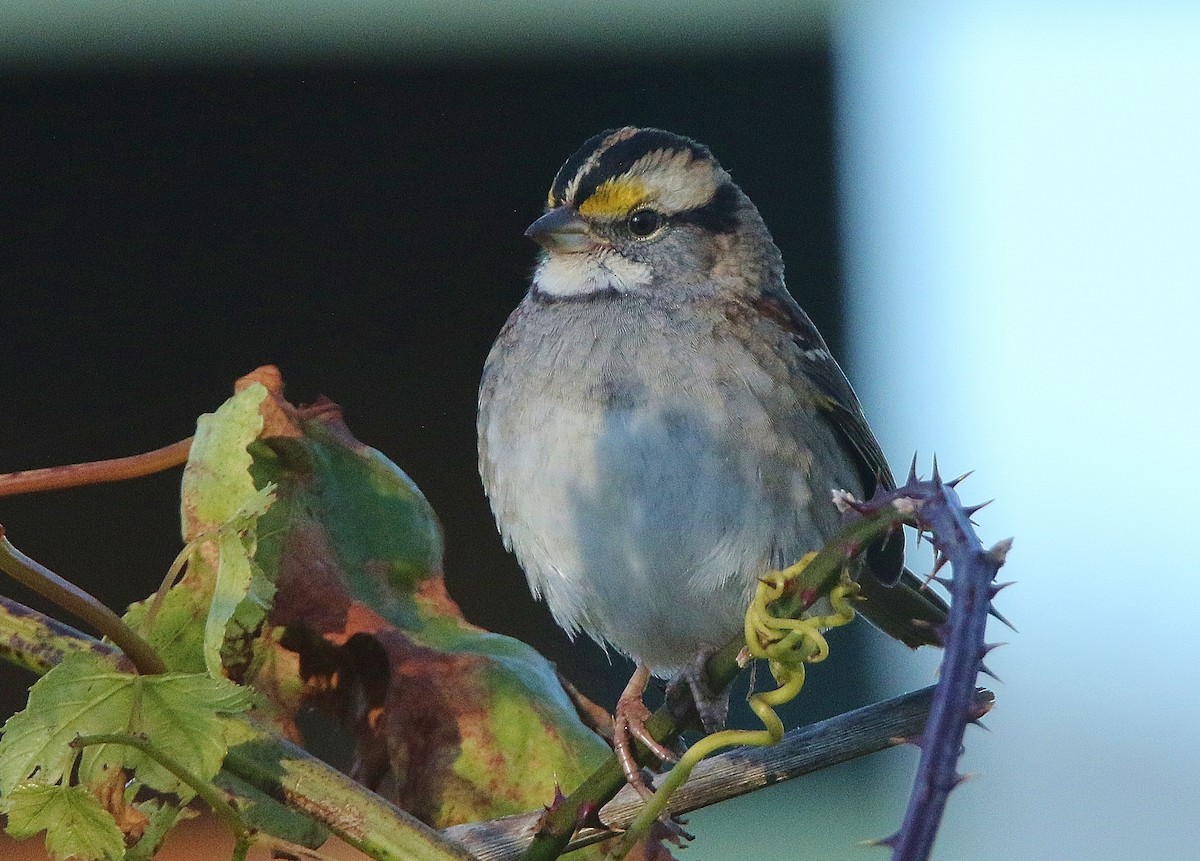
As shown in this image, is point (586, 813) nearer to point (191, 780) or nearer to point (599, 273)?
point (191, 780)

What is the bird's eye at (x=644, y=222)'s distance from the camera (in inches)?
61.8

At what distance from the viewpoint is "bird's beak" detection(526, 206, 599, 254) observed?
1508 mm

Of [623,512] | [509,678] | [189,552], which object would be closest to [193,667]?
[189,552]

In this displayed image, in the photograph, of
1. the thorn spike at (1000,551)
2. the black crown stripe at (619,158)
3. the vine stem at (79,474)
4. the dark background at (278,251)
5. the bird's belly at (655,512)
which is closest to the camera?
the thorn spike at (1000,551)

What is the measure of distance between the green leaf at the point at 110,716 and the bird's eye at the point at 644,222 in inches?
41.0

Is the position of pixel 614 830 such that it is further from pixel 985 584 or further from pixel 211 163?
pixel 211 163

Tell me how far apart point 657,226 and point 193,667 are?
1.01m

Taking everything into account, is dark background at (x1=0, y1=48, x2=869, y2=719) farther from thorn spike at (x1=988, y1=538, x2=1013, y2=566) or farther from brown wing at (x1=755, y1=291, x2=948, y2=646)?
thorn spike at (x1=988, y1=538, x2=1013, y2=566)

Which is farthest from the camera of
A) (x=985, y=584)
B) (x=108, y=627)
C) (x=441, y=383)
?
(x=441, y=383)

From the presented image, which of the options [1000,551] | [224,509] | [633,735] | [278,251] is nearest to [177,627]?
[224,509]

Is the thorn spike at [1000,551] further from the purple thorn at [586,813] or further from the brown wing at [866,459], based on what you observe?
the brown wing at [866,459]

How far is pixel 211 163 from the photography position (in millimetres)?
2611

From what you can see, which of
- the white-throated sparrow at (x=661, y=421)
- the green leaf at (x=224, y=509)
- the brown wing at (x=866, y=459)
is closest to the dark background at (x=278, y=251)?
the white-throated sparrow at (x=661, y=421)

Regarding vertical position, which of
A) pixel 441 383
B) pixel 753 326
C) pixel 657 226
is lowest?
pixel 441 383
